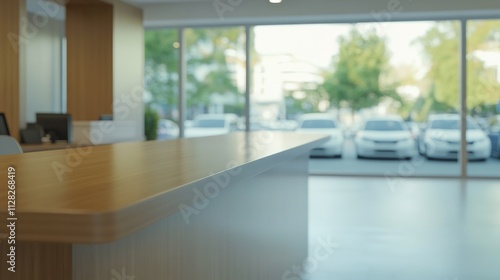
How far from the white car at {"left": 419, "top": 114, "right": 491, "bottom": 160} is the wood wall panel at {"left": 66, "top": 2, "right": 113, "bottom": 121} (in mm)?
5793

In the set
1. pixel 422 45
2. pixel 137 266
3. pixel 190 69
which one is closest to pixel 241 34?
pixel 190 69

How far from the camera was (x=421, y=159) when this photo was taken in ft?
36.9

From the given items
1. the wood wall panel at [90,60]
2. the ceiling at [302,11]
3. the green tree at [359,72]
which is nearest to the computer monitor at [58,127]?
the wood wall panel at [90,60]

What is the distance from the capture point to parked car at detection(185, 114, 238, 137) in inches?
465

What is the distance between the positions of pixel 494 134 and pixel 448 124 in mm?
798

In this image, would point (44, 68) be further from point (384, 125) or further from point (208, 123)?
point (384, 125)

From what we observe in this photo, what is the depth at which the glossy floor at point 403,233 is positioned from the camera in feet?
13.8

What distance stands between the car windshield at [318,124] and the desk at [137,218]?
8917mm

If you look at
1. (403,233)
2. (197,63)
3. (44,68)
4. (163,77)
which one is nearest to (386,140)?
(197,63)

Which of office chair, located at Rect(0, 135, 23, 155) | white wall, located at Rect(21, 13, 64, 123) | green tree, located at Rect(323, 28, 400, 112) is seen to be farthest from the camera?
white wall, located at Rect(21, 13, 64, 123)

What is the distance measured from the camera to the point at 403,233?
5.55 meters

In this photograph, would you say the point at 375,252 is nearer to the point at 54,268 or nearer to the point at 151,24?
the point at 54,268

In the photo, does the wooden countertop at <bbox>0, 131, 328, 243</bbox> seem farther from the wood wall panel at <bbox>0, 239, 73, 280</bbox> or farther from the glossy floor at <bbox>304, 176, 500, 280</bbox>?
the glossy floor at <bbox>304, 176, 500, 280</bbox>

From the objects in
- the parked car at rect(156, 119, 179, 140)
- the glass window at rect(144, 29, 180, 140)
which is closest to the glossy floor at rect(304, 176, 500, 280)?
the parked car at rect(156, 119, 179, 140)
